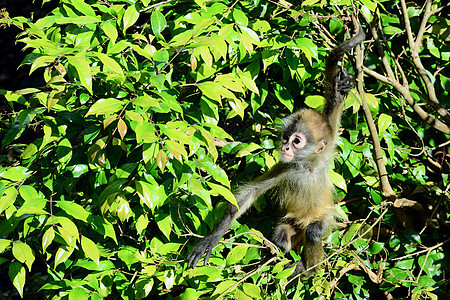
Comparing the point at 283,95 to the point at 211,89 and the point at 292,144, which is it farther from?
the point at 211,89

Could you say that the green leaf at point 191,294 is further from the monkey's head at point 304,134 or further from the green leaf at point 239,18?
the green leaf at point 239,18

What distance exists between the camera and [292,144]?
11.4 ft

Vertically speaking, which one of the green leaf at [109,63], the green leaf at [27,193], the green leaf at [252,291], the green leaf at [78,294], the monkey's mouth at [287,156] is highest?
the green leaf at [109,63]

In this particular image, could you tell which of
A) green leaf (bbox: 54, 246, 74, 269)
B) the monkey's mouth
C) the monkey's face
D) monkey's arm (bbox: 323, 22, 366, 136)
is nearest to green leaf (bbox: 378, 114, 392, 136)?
monkey's arm (bbox: 323, 22, 366, 136)

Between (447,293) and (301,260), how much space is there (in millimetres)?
1078

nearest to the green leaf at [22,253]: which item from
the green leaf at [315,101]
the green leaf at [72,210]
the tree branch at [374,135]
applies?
the green leaf at [72,210]

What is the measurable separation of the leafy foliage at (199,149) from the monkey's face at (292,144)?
13 cm

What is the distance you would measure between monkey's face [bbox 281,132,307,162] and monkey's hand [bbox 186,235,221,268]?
29.6 inches

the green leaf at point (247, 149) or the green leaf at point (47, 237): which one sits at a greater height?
the green leaf at point (47, 237)

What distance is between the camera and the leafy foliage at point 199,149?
2605 millimetres

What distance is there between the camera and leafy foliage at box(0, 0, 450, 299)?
261cm

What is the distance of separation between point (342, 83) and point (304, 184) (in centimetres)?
92

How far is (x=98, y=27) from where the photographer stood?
314 cm

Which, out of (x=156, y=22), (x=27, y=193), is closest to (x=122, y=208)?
(x=27, y=193)
